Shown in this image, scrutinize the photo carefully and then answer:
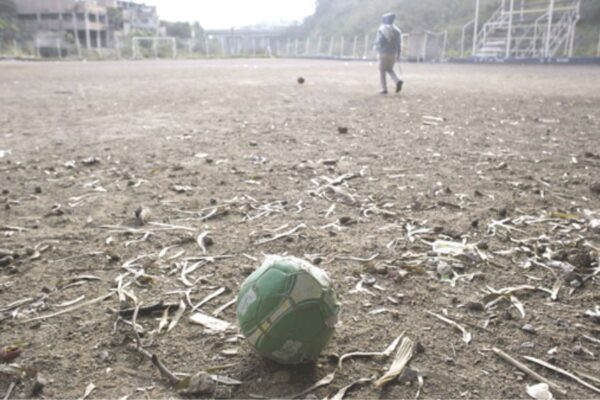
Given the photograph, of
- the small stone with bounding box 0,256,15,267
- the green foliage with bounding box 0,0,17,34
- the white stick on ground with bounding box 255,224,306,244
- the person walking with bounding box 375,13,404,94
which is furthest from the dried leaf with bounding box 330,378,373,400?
the green foliage with bounding box 0,0,17,34

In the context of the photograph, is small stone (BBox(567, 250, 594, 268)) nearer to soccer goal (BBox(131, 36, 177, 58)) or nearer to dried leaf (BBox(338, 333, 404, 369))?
dried leaf (BBox(338, 333, 404, 369))

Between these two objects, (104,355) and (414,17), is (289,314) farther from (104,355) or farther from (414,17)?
(414,17)

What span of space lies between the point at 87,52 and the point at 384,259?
61405mm

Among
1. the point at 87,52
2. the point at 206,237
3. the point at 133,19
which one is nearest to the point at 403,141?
the point at 206,237

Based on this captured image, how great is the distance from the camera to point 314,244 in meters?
3.81

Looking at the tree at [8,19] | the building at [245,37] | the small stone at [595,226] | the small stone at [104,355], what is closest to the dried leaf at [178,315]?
the small stone at [104,355]

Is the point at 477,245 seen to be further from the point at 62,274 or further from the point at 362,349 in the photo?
the point at 62,274

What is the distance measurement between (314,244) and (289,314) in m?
1.57

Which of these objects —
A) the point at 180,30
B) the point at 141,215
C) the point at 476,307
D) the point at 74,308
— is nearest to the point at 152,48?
the point at 180,30

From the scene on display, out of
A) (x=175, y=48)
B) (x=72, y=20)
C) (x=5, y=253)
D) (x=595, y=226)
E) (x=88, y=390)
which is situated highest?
(x=72, y=20)

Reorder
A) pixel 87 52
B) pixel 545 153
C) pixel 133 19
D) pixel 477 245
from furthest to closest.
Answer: pixel 133 19 → pixel 87 52 → pixel 545 153 → pixel 477 245

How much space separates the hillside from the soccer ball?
138ft

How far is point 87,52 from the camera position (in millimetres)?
57531

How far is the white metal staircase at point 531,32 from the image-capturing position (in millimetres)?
36094
